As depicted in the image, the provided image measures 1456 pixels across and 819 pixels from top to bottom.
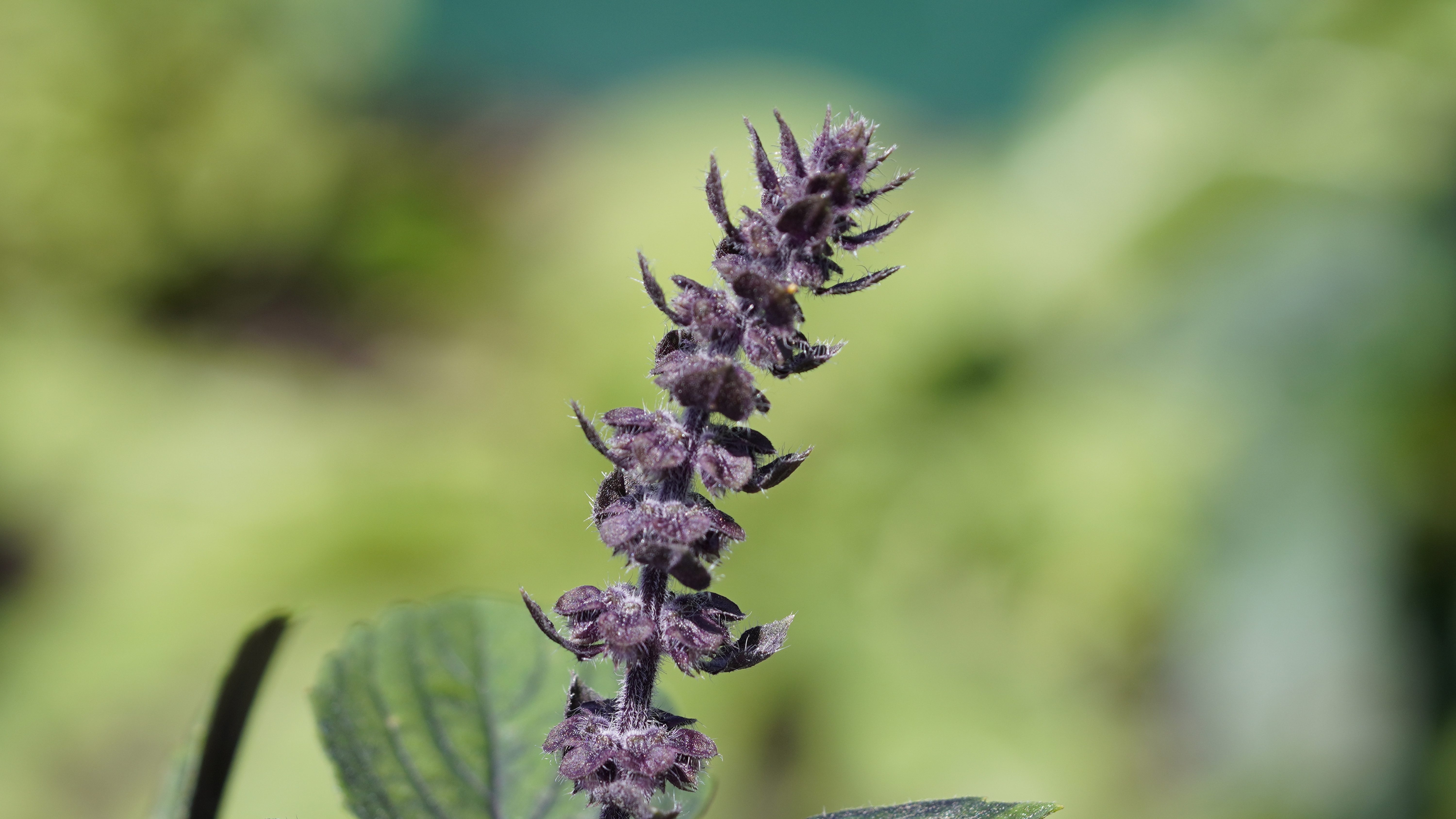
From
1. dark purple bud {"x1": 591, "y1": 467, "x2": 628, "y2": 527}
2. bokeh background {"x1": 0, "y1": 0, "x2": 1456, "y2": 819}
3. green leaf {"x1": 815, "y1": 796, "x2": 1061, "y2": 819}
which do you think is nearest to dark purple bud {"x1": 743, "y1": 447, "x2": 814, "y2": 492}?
dark purple bud {"x1": 591, "y1": 467, "x2": 628, "y2": 527}

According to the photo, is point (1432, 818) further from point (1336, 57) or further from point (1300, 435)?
point (1336, 57)

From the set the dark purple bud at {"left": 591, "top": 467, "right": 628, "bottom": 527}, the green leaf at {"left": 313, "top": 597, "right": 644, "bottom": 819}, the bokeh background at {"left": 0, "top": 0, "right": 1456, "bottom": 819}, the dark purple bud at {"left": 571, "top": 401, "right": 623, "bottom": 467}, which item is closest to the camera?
the dark purple bud at {"left": 571, "top": 401, "right": 623, "bottom": 467}

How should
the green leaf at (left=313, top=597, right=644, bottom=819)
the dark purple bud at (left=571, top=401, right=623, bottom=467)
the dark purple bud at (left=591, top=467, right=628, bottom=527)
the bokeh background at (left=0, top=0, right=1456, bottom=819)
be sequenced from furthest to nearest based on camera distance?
the bokeh background at (left=0, top=0, right=1456, bottom=819)
the green leaf at (left=313, top=597, right=644, bottom=819)
the dark purple bud at (left=591, top=467, right=628, bottom=527)
the dark purple bud at (left=571, top=401, right=623, bottom=467)

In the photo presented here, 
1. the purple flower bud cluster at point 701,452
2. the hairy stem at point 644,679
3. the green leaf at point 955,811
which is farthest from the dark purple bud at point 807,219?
the green leaf at point 955,811

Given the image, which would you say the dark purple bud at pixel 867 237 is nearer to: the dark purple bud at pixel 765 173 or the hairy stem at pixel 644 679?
the dark purple bud at pixel 765 173

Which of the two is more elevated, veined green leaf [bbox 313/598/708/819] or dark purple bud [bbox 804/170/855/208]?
dark purple bud [bbox 804/170/855/208]

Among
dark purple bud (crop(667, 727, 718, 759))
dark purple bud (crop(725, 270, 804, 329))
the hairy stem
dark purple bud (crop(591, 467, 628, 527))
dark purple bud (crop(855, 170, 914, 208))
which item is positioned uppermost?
dark purple bud (crop(855, 170, 914, 208))

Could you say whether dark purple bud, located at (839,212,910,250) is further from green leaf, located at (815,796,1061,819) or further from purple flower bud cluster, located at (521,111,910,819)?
green leaf, located at (815,796,1061,819)
